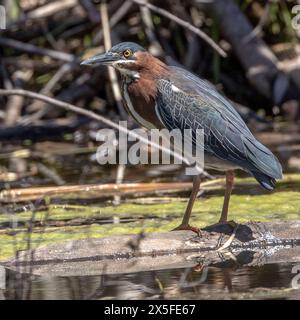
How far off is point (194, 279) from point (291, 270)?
45 cm

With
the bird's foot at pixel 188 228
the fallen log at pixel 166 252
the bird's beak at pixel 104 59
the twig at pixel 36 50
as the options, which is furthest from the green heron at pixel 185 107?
the twig at pixel 36 50

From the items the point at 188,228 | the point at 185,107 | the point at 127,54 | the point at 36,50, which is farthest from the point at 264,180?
the point at 36,50

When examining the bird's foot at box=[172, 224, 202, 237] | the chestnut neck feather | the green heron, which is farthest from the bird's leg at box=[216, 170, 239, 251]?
the chestnut neck feather

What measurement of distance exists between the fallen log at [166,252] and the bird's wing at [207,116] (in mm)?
487

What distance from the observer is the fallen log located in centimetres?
468

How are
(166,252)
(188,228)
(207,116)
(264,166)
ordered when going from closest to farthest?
(166,252), (188,228), (264,166), (207,116)

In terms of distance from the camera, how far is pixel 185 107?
548 cm

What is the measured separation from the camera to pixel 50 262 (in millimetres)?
4707

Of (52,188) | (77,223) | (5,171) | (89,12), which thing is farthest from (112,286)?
(89,12)

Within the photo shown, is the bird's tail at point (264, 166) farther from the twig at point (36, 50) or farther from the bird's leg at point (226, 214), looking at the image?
the twig at point (36, 50)

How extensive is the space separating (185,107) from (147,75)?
281 mm

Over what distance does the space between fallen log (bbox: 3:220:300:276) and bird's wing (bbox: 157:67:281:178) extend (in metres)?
0.49

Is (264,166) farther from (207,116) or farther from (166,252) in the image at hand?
(166,252)
